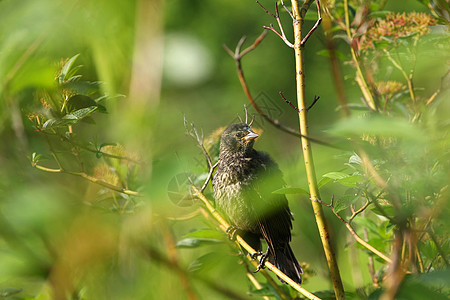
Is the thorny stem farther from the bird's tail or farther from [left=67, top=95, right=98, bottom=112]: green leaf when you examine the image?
the bird's tail

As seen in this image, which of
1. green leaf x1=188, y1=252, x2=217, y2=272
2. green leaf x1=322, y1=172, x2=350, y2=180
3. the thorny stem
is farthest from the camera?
green leaf x1=188, y1=252, x2=217, y2=272

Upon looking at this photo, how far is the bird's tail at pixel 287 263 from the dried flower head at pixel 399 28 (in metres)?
0.78

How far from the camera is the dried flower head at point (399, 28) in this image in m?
1.28

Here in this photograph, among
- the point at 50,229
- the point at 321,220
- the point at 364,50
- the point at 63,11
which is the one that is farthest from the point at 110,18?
the point at 364,50

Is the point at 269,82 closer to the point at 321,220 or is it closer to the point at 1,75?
the point at 321,220

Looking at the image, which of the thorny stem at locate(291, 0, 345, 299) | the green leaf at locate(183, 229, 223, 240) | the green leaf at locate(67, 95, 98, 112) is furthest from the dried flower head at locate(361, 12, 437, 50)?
the green leaf at locate(67, 95, 98, 112)

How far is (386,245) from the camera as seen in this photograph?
1.37 metres

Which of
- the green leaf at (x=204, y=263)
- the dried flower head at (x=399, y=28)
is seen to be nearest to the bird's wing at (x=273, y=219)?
the green leaf at (x=204, y=263)

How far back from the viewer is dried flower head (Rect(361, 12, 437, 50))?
4.19 feet

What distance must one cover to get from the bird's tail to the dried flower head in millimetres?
777

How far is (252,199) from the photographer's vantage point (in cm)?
192

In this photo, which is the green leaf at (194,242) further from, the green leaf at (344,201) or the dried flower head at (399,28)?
the dried flower head at (399,28)

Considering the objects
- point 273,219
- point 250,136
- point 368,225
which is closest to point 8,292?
point 368,225

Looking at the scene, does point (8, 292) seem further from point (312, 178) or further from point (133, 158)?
point (312, 178)
